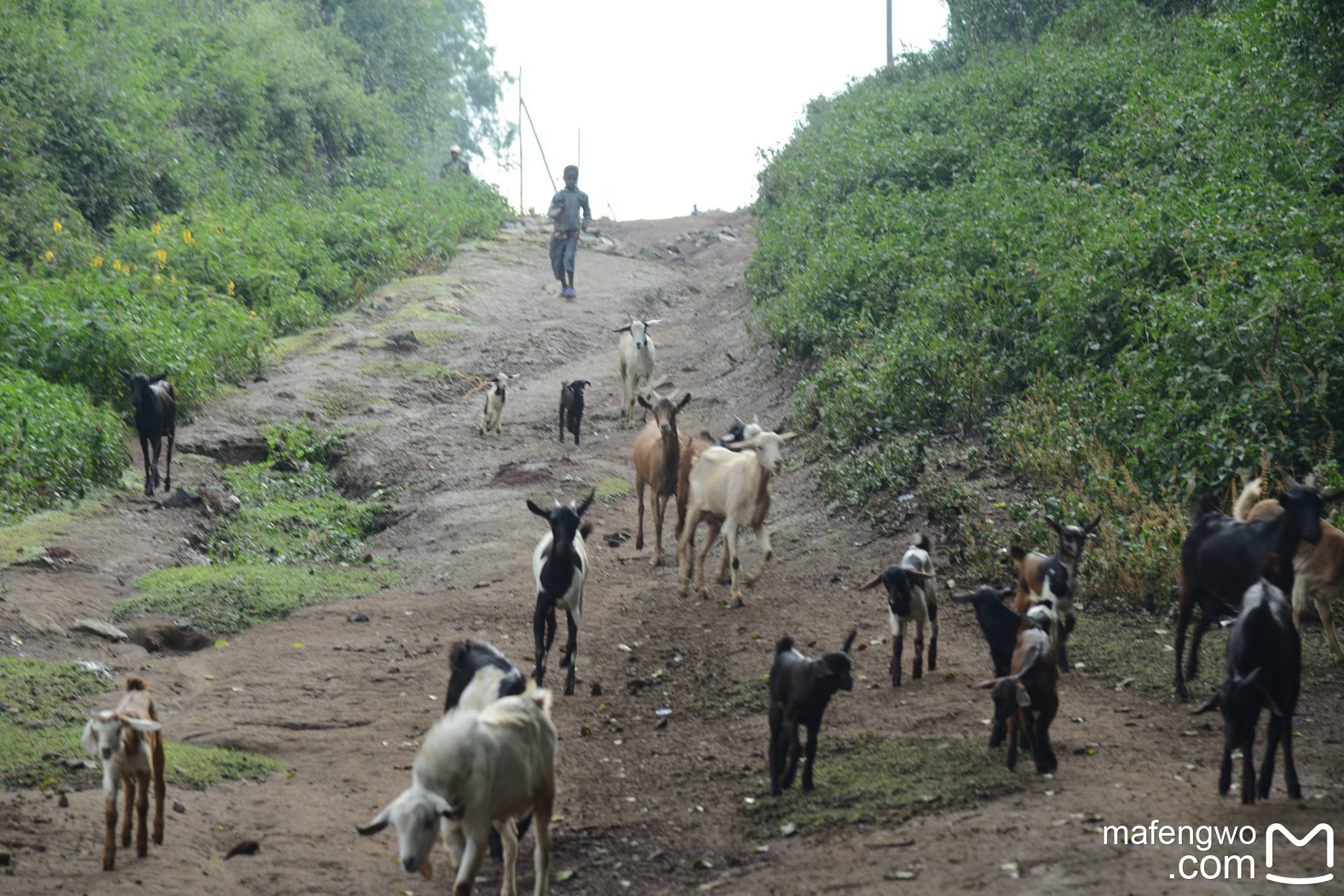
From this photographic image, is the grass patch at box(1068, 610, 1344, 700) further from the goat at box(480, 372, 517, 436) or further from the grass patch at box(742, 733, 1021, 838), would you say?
the goat at box(480, 372, 517, 436)

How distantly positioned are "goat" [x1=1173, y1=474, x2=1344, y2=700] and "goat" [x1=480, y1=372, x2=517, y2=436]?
10.4 m

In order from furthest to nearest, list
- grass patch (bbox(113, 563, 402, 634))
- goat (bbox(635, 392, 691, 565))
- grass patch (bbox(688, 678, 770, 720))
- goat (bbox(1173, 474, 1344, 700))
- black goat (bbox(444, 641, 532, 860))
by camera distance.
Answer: goat (bbox(635, 392, 691, 565)) < grass patch (bbox(113, 563, 402, 634)) < grass patch (bbox(688, 678, 770, 720)) < goat (bbox(1173, 474, 1344, 700)) < black goat (bbox(444, 641, 532, 860))

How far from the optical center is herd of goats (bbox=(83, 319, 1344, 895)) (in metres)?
5.01

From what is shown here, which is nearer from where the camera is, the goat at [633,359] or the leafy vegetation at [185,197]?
the leafy vegetation at [185,197]

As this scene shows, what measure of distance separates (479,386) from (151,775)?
1370 cm

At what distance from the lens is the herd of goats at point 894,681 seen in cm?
501

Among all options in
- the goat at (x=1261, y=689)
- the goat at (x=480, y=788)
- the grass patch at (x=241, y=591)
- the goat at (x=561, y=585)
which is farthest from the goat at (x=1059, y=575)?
the grass patch at (x=241, y=591)

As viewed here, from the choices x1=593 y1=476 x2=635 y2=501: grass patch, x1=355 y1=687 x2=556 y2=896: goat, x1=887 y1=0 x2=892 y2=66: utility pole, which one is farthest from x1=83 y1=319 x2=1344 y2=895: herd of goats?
x1=887 y1=0 x2=892 y2=66: utility pole

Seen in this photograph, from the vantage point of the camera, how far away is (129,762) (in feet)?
18.2

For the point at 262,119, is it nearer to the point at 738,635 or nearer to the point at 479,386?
the point at 479,386

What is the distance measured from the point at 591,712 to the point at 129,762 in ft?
10.5

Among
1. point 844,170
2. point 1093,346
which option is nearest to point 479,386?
point 844,170

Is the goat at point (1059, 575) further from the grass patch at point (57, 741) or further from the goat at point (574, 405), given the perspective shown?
the goat at point (574, 405)

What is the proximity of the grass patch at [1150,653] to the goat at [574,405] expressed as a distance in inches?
326
